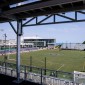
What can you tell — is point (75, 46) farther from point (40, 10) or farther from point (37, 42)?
point (40, 10)

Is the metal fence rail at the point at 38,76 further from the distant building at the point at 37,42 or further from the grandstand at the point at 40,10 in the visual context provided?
the distant building at the point at 37,42

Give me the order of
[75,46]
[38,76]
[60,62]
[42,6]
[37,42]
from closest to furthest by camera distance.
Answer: [42,6] < [38,76] < [60,62] < [75,46] < [37,42]

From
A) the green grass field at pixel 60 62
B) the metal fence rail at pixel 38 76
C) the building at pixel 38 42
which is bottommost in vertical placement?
the green grass field at pixel 60 62

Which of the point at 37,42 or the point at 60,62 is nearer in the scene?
the point at 60,62

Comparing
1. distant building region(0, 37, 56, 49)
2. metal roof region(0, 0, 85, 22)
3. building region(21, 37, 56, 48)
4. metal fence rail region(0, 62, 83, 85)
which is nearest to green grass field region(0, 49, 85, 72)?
metal fence rail region(0, 62, 83, 85)

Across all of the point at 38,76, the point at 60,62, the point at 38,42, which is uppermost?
the point at 38,42

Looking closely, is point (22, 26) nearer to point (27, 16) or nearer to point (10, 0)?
point (27, 16)

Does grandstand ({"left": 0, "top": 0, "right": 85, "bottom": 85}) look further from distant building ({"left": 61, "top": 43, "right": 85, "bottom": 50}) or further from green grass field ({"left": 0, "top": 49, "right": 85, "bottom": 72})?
distant building ({"left": 61, "top": 43, "right": 85, "bottom": 50})

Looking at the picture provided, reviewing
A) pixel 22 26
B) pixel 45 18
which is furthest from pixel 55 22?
pixel 22 26

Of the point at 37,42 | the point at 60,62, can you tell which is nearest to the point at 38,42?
the point at 37,42

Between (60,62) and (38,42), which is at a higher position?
(38,42)

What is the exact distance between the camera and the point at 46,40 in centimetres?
15625

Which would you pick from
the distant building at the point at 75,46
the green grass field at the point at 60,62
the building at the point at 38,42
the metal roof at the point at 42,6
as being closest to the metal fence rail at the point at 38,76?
the metal roof at the point at 42,6

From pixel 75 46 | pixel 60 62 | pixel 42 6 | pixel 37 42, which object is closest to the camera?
pixel 42 6
